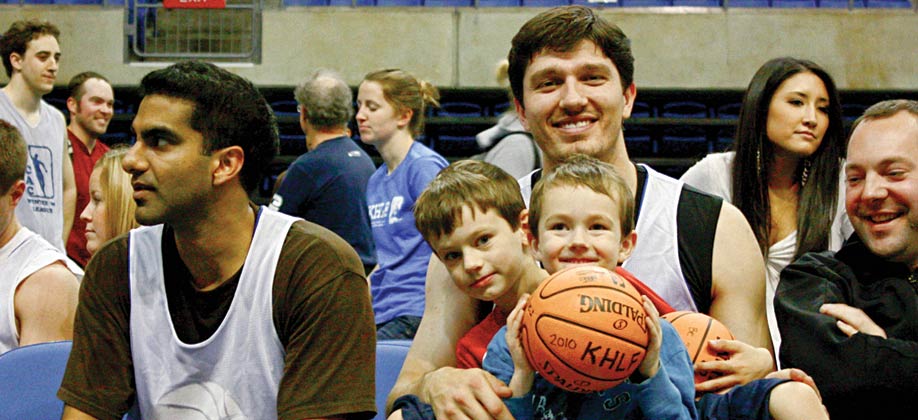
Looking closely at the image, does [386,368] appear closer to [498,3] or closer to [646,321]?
[646,321]

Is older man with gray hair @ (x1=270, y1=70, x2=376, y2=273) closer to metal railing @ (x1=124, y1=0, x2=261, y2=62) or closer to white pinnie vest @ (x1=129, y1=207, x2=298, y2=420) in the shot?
white pinnie vest @ (x1=129, y1=207, x2=298, y2=420)

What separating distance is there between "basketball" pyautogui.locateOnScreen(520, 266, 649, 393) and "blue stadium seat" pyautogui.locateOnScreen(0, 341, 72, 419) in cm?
159

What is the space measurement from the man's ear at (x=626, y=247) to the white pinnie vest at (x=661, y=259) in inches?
7.5

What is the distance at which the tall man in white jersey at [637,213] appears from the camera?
104 inches

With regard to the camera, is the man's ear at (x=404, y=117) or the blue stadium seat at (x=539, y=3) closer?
the man's ear at (x=404, y=117)

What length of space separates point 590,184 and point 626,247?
0.70ft

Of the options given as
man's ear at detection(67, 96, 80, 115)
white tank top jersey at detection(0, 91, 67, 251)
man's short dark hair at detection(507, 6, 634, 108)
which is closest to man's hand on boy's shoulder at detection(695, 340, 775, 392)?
man's short dark hair at detection(507, 6, 634, 108)

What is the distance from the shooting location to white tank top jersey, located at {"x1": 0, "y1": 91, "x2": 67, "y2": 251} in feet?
18.8

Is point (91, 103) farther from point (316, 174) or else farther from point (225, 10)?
point (225, 10)

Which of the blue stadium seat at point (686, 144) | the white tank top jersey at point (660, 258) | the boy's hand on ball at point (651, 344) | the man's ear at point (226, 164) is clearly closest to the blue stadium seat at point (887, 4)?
the blue stadium seat at point (686, 144)

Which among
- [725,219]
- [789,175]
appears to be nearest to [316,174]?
[789,175]

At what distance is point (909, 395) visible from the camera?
7.43 ft

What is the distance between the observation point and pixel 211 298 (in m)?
2.50

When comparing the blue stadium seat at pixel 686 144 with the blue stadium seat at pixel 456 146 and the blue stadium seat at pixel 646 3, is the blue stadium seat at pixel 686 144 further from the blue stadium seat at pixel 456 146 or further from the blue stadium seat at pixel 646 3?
the blue stadium seat at pixel 456 146
